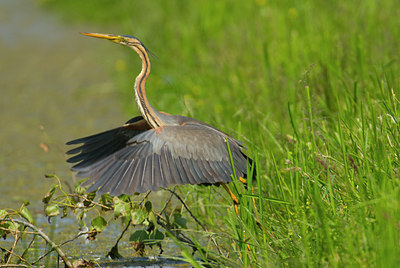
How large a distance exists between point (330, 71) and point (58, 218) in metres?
2.16

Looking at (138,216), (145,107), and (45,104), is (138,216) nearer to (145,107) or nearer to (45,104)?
(145,107)

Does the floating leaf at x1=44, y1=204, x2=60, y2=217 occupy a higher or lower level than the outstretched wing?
lower

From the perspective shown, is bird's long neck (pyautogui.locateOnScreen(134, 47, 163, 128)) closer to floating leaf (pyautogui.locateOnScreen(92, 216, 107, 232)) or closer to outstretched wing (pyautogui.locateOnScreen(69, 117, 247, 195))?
outstretched wing (pyautogui.locateOnScreen(69, 117, 247, 195))

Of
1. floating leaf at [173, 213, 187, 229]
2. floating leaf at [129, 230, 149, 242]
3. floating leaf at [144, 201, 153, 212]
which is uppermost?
floating leaf at [144, 201, 153, 212]

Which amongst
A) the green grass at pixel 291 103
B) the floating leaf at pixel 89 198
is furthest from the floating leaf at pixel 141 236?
the green grass at pixel 291 103

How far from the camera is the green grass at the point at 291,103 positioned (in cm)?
288

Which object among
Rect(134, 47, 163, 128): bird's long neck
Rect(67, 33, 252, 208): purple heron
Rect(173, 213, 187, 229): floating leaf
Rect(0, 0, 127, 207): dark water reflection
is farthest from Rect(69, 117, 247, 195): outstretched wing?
Rect(0, 0, 127, 207): dark water reflection

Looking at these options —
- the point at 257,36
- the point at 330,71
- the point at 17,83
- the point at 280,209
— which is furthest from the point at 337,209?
the point at 17,83

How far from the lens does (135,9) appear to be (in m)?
9.68

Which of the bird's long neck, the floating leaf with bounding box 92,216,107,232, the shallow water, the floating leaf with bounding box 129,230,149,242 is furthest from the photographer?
the shallow water

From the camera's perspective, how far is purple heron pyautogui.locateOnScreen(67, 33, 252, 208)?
11.1 feet

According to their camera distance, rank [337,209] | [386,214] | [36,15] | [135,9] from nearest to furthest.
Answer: [386,214], [337,209], [135,9], [36,15]

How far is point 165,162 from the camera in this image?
11.5 ft

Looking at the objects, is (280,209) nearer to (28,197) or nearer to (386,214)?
(386,214)
